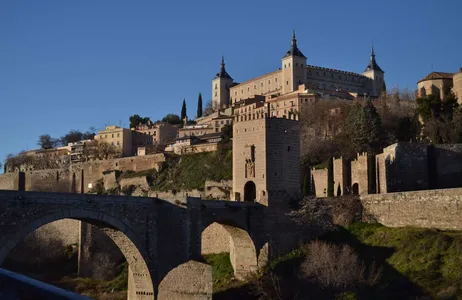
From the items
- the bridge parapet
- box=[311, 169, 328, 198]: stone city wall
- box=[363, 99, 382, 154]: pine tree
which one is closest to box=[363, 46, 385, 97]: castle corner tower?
box=[363, 99, 382, 154]: pine tree

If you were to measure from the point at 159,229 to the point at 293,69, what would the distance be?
60.5 meters

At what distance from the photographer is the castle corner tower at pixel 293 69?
8531 centimetres

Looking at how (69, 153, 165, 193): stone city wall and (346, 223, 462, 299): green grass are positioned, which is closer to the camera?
(346, 223, 462, 299): green grass

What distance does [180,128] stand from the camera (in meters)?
90.4

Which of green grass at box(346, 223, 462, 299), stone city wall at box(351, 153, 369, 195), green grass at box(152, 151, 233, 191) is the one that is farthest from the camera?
green grass at box(152, 151, 233, 191)

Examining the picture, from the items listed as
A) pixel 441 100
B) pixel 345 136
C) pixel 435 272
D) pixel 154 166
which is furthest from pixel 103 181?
pixel 435 272

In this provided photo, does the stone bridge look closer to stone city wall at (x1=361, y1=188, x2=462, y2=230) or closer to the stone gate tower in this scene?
the stone gate tower

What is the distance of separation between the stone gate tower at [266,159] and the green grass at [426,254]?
5.36 metres

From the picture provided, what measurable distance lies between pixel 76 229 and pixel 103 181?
2177 centimetres

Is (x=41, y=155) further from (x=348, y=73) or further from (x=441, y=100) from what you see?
(x=441, y=100)

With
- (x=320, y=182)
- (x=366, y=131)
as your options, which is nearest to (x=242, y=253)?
(x=320, y=182)

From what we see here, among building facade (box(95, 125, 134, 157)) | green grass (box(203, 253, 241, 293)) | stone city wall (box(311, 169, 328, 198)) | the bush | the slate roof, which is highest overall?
the slate roof

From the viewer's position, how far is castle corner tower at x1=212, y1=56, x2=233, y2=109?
102 metres

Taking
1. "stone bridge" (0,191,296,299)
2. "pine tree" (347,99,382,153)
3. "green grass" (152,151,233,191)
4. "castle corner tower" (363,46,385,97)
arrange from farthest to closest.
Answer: "castle corner tower" (363,46,385,97), "green grass" (152,151,233,191), "pine tree" (347,99,382,153), "stone bridge" (0,191,296,299)
